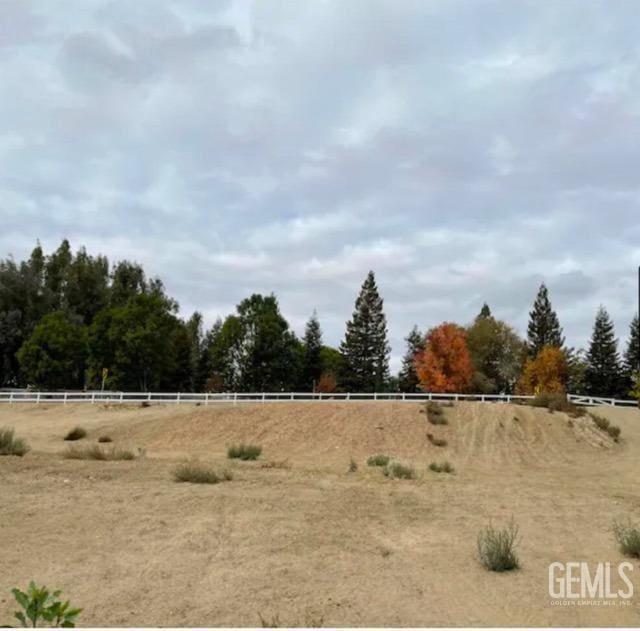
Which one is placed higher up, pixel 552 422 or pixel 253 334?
pixel 253 334

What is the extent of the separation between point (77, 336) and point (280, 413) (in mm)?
39455

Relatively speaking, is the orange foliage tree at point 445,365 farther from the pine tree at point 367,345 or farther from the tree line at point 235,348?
the pine tree at point 367,345

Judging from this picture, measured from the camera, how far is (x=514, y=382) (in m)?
82.5

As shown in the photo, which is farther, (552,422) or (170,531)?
(552,422)

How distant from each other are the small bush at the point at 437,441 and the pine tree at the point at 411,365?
4989cm

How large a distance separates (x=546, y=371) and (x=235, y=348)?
118 ft

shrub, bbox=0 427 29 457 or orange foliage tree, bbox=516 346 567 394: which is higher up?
orange foliage tree, bbox=516 346 567 394

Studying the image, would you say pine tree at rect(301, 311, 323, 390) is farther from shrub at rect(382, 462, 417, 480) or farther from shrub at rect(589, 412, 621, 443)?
shrub at rect(382, 462, 417, 480)

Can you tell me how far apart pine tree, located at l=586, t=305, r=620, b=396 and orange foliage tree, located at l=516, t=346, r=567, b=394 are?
12.9 feet

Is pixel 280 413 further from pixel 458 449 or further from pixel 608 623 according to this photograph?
pixel 608 623

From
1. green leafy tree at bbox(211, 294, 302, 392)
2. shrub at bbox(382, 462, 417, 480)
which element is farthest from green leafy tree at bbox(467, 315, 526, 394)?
shrub at bbox(382, 462, 417, 480)

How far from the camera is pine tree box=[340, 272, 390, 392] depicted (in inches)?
3162

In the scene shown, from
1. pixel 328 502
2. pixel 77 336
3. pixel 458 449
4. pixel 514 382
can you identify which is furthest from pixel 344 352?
pixel 328 502

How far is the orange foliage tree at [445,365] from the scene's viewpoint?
71.3 metres
